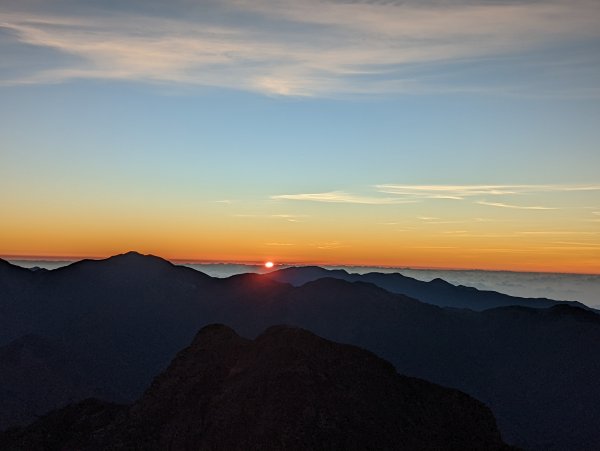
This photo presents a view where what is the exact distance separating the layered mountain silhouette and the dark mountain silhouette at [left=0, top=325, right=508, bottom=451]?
102 ft

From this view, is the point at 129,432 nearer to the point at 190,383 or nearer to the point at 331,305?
the point at 190,383

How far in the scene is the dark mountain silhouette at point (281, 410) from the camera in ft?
138

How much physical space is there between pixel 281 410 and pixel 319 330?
225 ft

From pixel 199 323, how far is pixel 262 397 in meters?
76.8

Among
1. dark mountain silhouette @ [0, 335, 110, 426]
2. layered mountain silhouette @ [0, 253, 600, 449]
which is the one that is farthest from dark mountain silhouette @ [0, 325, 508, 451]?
layered mountain silhouette @ [0, 253, 600, 449]

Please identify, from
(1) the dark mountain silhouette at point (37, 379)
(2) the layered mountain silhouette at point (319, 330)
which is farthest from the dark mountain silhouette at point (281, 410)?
(2) the layered mountain silhouette at point (319, 330)

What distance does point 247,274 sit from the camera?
468 feet

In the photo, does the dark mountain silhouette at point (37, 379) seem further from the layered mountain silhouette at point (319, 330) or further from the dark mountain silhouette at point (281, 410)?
the dark mountain silhouette at point (281, 410)

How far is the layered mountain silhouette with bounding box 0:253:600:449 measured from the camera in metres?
84.7

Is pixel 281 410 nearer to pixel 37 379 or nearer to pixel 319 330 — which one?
pixel 37 379

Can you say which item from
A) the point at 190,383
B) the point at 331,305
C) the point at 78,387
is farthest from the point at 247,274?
the point at 190,383

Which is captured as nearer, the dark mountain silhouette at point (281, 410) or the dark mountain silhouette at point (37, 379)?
the dark mountain silhouette at point (281, 410)

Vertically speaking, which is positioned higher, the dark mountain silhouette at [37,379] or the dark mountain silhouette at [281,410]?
the dark mountain silhouette at [281,410]

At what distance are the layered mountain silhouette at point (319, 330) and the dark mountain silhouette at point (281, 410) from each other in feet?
102
